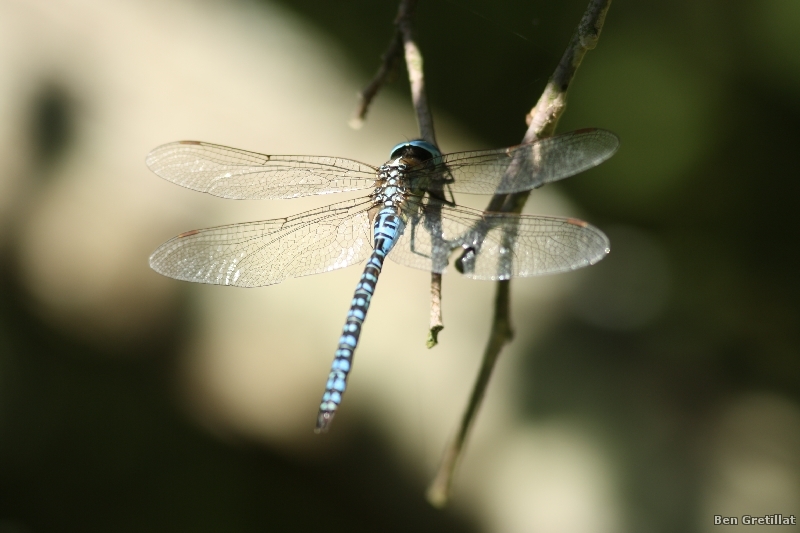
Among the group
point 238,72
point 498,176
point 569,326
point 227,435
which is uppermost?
point 238,72

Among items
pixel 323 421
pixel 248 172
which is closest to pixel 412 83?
pixel 248 172

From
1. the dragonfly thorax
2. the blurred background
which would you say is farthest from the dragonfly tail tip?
the blurred background

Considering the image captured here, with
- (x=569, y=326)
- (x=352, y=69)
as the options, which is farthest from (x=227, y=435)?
(x=352, y=69)

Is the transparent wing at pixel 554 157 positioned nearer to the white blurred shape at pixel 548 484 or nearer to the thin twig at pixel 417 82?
the thin twig at pixel 417 82

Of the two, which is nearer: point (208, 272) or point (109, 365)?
point (208, 272)

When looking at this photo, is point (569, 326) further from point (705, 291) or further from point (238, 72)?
point (238, 72)

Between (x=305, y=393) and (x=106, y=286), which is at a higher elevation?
(x=106, y=286)

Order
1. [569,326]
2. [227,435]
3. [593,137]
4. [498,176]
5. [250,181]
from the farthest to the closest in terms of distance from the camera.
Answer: [569,326]
[227,435]
[250,181]
[498,176]
[593,137]
